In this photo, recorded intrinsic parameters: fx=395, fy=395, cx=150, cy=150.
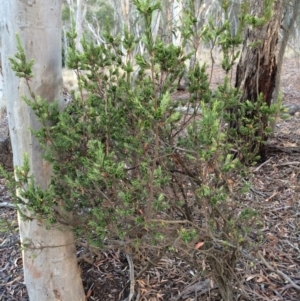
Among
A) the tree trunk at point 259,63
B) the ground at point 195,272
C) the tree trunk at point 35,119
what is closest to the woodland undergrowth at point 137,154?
the tree trunk at point 35,119

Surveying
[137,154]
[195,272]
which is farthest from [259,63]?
[137,154]

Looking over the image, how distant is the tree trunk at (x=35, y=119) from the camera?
6.98 feet

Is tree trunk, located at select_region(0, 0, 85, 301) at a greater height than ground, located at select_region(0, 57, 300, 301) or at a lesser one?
greater

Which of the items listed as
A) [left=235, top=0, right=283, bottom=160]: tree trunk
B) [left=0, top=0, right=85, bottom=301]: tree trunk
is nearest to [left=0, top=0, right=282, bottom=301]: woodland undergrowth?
[left=0, top=0, right=85, bottom=301]: tree trunk

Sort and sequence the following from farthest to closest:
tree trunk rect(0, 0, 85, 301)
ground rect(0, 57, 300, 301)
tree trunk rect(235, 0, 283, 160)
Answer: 1. tree trunk rect(235, 0, 283, 160)
2. ground rect(0, 57, 300, 301)
3. tree trunk rect(0, 0, 85, 301)

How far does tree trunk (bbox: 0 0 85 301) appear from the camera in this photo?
213 centimetres

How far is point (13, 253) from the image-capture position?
3.55 meters

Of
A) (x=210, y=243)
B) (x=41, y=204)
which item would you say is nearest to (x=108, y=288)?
(x=210, y=243)

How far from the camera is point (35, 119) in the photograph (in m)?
2.26

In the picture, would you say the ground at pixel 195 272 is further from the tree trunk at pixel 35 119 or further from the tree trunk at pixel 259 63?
the tree trunk at pixel 259 63

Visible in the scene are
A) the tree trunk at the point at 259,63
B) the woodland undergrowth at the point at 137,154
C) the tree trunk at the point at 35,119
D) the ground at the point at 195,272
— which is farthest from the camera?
the tree trunk at the point at 259,63

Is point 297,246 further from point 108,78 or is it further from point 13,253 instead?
point 13,253

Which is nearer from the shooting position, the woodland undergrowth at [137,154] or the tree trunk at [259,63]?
the woodland undergrowth at [137,154]

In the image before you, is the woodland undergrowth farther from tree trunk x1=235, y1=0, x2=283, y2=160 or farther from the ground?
tree trunk x1=235, y1=0, x2=283, y2=160
